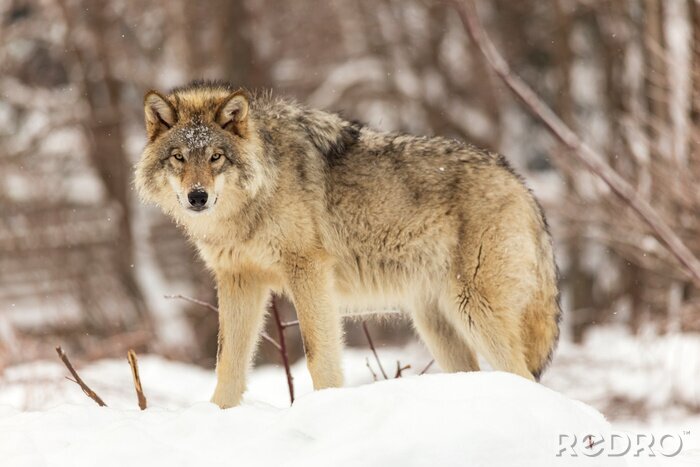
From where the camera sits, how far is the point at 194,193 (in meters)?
4.81

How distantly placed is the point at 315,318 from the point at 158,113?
1495mm

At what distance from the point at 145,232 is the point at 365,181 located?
46.2ft

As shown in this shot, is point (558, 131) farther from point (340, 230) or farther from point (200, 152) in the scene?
point (340, 230)

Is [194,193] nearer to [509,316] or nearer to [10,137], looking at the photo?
[509,316]

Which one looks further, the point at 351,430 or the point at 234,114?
the point at 234,114

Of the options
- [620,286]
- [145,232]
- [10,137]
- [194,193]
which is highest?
[194,193]

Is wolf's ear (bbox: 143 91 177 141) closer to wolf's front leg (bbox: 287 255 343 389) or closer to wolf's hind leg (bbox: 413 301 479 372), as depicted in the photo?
wolf's front leg (bbox: 287 255 343 389)

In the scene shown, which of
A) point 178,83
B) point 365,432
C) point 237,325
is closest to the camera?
point 365,432

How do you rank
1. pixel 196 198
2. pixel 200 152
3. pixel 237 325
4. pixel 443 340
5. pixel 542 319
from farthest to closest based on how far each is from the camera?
pixel 443 340
pixel 542 319
pixel 237 325
pixel 200 152
pixel 196 198

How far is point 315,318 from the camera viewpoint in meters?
5.12

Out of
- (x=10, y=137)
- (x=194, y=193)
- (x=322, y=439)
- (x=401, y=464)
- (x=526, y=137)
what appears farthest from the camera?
(x=526, y=137)

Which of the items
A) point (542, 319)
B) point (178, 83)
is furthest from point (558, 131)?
point (178, 83)

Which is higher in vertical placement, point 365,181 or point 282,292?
point 365,181

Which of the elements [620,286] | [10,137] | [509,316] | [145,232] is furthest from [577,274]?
[509,316]
